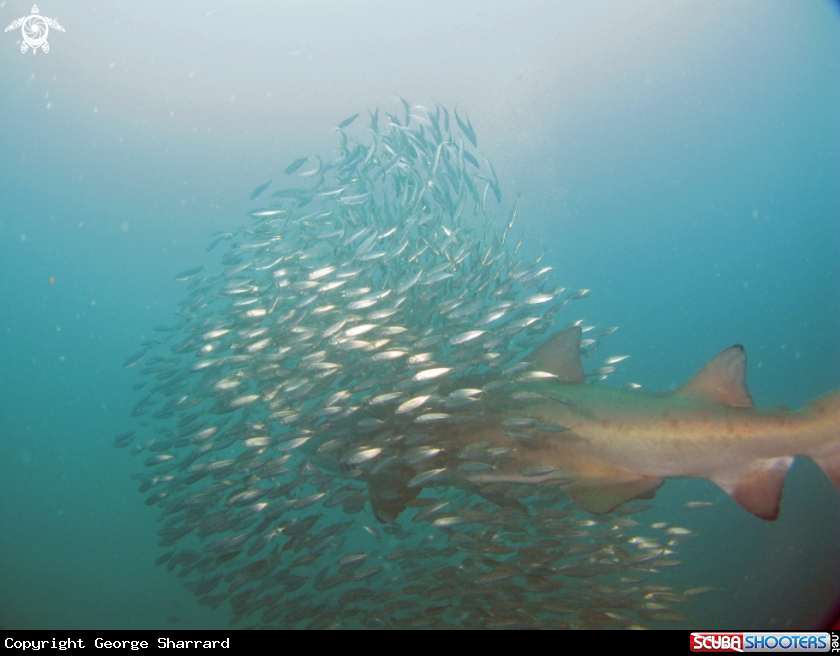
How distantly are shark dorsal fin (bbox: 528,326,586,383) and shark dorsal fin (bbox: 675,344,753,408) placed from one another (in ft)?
3.60

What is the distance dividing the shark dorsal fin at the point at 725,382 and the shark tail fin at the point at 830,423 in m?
0.36

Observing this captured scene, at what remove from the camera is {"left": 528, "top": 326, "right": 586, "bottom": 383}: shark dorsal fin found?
162 inches

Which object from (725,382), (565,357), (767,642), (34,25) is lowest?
(767,642)

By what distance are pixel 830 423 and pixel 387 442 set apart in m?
3.60

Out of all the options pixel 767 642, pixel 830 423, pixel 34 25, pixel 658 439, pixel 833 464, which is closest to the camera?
pixel 830 423

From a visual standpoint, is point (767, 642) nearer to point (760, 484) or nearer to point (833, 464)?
point (760, 484)

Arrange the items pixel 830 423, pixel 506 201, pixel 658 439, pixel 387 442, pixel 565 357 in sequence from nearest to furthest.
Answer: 1. pixel 830 423
2. pixel 658 439
3. pixel 565 357
4. pixel 387 442
5. pixel 506 201

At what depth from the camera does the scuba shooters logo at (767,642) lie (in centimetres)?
327

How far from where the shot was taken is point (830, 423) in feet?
8.89

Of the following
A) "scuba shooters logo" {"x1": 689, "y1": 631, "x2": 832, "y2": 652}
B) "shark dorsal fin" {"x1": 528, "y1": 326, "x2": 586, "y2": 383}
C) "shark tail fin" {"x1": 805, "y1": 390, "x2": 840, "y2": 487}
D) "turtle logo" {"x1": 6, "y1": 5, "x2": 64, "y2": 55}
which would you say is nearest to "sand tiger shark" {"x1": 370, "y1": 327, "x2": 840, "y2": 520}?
"shark tail fin" {"x1": 805, "y1": 390, "x2": 840, "y2": 487}

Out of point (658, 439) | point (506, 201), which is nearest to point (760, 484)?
point (658, 439)

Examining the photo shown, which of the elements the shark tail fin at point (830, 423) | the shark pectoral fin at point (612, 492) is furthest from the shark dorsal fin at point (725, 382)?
the shark pectoral fin at point (612, 492)

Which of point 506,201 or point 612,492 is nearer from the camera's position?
point 612,492

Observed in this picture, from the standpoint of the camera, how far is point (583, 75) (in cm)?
3794
